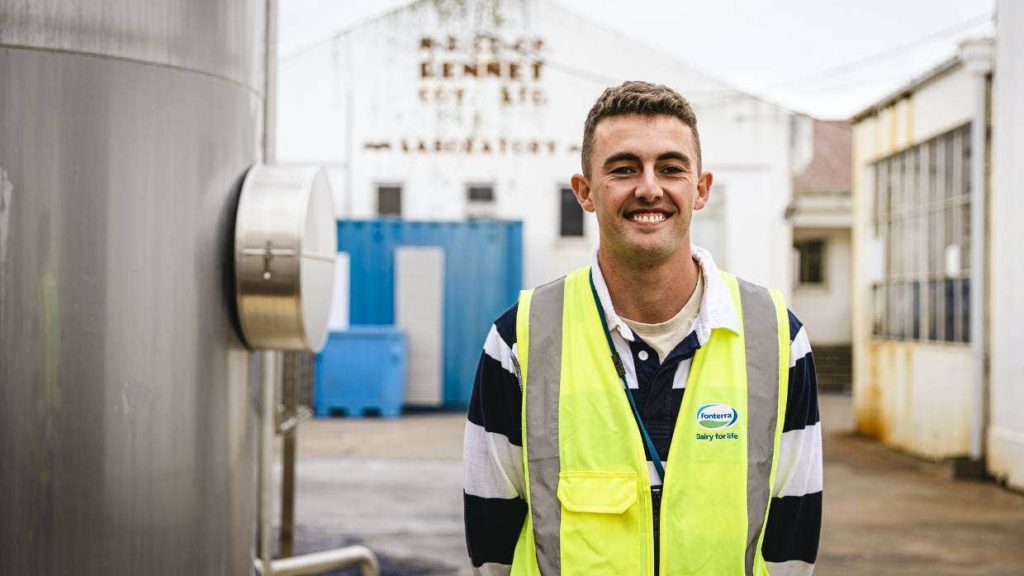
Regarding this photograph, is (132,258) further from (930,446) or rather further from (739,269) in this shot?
(739,269)

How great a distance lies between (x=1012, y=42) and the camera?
9.50 metres

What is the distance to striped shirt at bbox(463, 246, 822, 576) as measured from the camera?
2230mm

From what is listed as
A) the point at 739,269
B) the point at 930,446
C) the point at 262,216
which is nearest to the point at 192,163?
the point at 262,216

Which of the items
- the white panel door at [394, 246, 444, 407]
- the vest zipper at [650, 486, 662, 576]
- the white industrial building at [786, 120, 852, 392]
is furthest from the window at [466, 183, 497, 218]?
the vest zipper at [650, 486, 662, 576]

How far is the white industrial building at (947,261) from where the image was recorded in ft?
31.5

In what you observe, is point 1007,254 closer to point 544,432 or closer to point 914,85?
point 914,85

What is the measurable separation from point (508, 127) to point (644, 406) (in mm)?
16884

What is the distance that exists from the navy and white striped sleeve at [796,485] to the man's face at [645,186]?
379 mm

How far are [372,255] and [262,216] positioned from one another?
12660 mm

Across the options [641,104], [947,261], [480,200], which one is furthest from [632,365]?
[480,200]

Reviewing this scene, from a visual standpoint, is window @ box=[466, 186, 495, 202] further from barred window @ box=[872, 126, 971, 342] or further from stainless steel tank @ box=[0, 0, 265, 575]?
stainless steel tank @ box=[0, 0, 265, 575]

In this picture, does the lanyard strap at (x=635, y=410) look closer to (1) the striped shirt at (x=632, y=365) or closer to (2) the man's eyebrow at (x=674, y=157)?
(1) the striped shirt at (x=632, y=365)

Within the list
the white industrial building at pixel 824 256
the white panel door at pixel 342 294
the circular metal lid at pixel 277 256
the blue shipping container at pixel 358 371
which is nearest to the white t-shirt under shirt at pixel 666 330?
the circular metal lid at pixel 277 256

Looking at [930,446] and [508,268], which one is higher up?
[508,268]
